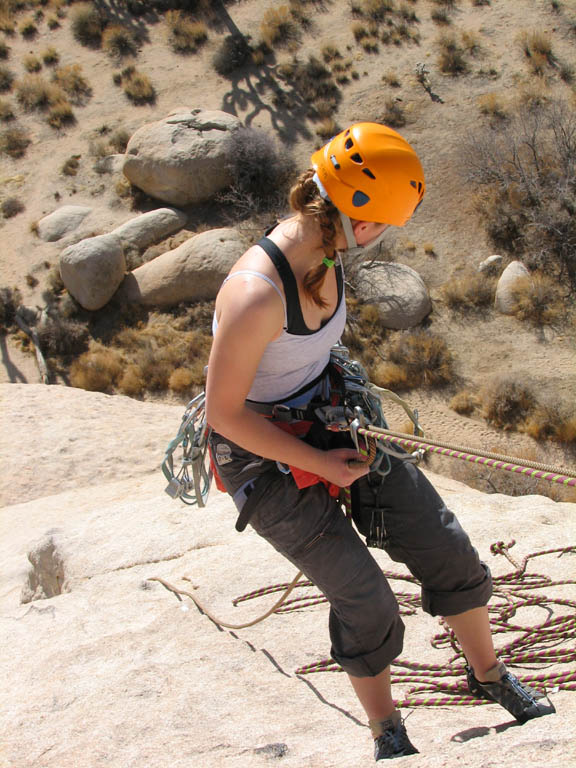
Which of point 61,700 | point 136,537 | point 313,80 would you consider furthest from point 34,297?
point 61,700

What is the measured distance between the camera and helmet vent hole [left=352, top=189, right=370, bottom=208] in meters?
1.74

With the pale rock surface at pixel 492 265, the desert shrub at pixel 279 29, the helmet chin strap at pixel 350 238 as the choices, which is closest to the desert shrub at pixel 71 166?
the desert shrub at pixel 279 29

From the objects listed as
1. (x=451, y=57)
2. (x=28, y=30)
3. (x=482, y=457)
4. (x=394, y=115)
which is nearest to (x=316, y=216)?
(x=482, y=457)

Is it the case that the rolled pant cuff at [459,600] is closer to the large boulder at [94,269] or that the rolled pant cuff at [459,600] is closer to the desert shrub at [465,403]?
the desert shrub at [465,403]

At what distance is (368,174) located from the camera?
1736 mm

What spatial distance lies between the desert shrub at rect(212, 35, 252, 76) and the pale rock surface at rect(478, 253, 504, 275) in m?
9.30

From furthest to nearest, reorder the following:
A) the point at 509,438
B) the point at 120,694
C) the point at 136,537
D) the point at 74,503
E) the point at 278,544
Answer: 1. the point at 509,438
2. the point at 74,503
3. the point at 136,537
4. the point at 120,694
5. the point at 278,544

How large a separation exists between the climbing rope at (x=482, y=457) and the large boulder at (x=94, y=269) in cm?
1068

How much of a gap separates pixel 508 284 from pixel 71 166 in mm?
10399

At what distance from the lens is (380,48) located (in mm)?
16297

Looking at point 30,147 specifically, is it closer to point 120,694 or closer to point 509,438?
point 509,438

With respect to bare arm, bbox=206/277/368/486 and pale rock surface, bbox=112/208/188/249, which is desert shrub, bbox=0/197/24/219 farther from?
bare arm, bbox=206/277/368/486

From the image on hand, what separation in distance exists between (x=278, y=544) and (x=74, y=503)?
3216mm

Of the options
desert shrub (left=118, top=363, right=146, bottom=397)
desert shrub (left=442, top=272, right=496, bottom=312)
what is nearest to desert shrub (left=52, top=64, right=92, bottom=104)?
desert shrub (left=118, top=363, right=146, bottom=397)
